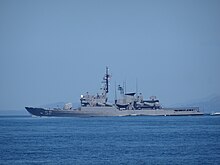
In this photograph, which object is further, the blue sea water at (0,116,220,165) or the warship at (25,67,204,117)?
the warship at (25,67,204,117)

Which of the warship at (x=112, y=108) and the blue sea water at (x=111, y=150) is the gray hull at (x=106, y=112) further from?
the blue sea water at (x=111, y=150)

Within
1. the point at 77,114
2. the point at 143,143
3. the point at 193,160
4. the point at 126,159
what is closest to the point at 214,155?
the point at 193,160

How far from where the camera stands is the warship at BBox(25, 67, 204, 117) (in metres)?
153

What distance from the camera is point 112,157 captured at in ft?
183

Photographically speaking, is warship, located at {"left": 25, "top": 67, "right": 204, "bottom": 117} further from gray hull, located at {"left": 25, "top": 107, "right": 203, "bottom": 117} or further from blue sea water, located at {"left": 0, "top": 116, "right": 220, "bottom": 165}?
blue sea water, located at {"left": 0, "top": 116, "right": 220, "bottom": 165}

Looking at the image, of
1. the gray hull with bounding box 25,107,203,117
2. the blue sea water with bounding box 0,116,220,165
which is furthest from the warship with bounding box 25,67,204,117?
the blue sea water with bounding box 0,116,220,165

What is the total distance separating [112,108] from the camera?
6161 inches

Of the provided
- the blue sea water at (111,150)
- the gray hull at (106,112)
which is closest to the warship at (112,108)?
the gray hull at (106,112)

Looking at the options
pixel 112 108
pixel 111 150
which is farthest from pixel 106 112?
pixel 111 150

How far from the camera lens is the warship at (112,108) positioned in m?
153

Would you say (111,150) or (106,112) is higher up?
(106,112)

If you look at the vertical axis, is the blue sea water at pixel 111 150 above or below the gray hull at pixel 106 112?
below

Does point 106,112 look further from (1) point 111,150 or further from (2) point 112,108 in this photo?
(1) point 111,150

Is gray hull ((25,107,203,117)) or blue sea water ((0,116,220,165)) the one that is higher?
gray hull ((25,107,203,117))
